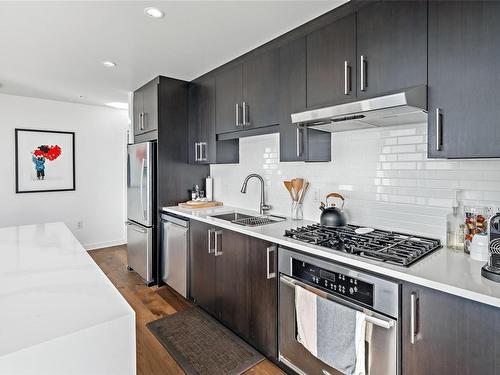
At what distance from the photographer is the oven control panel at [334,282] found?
1.47m

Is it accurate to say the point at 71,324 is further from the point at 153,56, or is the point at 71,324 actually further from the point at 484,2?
the point at 153,56

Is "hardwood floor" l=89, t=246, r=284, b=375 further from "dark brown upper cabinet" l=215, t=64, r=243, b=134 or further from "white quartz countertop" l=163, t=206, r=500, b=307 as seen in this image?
"dark brown upper cabinet" l=215, t=64, r=243, b=134

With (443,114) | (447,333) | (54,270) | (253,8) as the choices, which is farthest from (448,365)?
(253,8)

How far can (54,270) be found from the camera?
1307mm

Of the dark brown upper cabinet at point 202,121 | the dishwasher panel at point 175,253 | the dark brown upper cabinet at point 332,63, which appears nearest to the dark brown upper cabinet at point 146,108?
the dark brown upper cabinet at point 202,121

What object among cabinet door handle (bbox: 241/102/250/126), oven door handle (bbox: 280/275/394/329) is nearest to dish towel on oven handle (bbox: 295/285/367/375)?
oven door handle (bbox: 280/275/394/329)

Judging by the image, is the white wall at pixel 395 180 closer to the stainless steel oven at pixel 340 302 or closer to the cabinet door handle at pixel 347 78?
the cabinet door handle at pixel 347 78

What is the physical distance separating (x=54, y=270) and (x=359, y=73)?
1.92 m

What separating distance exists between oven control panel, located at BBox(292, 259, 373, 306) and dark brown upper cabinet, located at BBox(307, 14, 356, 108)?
1.06 meters

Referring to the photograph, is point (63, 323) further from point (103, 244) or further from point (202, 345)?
point (103, 244)

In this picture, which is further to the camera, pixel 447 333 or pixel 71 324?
pixel 447 333

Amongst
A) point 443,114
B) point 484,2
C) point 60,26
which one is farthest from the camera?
point 60,26

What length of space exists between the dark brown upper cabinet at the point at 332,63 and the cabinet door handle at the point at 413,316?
Answer: 1170 mm

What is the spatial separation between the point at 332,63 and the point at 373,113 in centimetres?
51
